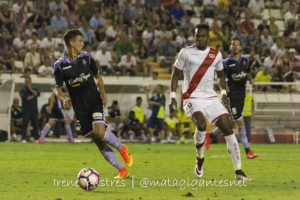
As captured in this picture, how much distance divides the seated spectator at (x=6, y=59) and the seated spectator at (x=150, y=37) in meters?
6.09

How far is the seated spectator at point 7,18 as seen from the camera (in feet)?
67.0

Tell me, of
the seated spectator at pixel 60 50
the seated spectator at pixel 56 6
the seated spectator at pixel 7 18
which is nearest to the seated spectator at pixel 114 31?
the seated spectator at pixel 56 6

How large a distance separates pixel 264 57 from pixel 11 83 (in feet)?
38.4

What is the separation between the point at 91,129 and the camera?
291 inches

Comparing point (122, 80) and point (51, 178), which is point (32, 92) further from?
point (51, 178)

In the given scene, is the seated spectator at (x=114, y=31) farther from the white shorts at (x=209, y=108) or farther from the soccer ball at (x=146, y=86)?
the white shorts at (x=209, y=108)

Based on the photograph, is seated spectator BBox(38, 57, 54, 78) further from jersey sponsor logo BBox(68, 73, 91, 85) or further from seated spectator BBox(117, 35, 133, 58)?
jersey sponsor logo BBox(68, 73, 91, 85)

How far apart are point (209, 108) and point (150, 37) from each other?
49.2 feet

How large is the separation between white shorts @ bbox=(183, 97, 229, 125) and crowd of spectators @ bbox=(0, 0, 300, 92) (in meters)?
11.6

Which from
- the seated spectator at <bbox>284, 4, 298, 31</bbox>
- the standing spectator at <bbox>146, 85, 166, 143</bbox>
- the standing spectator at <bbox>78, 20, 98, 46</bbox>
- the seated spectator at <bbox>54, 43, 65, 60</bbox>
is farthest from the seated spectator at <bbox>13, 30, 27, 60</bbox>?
the seated spectator at <bbox>284, 4, 298, 31</bbox>

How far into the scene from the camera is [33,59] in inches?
766

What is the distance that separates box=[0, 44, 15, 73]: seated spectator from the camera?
62.4 ft

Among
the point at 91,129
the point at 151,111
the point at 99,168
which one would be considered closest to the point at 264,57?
the point at 151,111

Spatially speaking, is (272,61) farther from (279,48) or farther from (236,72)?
(236,72)
